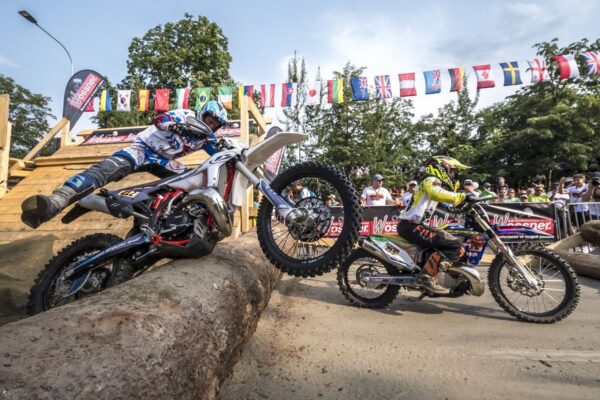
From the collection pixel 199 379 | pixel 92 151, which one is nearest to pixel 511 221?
pixel 199 379

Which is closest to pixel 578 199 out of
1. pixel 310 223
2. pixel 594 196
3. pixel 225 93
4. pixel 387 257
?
pixel 594 196

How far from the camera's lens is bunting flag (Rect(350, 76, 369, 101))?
1313cm

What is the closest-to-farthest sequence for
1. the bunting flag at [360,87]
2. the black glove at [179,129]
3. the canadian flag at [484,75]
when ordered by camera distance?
the black glove at [179,129] < the canadian flag at [484,75] < the bunting flag at [360,87]

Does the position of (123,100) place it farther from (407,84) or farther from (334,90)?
(407,84)

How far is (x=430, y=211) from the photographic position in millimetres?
4234

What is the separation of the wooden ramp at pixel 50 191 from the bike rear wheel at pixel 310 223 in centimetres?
331

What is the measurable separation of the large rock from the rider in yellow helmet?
2459 millimetres

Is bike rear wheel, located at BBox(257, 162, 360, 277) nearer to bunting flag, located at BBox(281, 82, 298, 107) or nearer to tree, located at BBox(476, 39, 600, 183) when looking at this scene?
bunting flag, located at BBox(281, 82, 298, 107)

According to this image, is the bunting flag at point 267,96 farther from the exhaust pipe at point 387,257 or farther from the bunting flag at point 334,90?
the exhaust pipe at point 387,257

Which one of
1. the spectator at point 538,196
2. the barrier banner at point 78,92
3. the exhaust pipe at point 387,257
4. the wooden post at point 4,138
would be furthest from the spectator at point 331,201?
the barrier banner at point 78,92

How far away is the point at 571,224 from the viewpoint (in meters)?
7.42

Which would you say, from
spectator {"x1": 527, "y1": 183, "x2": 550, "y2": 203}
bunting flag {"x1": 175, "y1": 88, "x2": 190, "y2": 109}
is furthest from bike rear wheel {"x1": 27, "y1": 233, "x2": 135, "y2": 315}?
bunting flag {"x1": 175, "y1": 88, "x2": 190, "y2": 109}

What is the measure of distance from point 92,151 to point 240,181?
6.23m

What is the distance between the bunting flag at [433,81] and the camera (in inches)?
495
